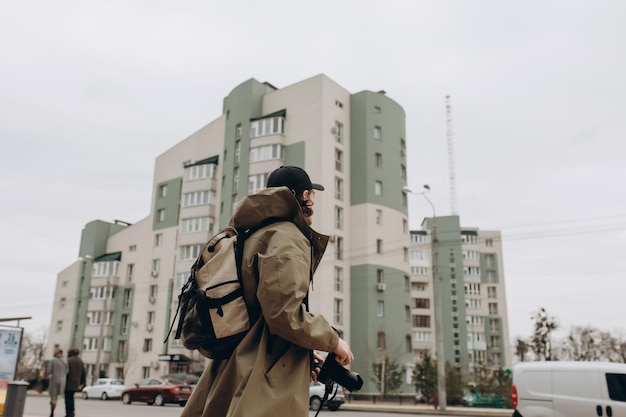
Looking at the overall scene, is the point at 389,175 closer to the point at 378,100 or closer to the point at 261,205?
the point at 378,100

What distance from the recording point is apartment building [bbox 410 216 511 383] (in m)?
91.9

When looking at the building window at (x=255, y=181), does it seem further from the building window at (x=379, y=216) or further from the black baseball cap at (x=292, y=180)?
the black baseball cap at (x=292, y=180)

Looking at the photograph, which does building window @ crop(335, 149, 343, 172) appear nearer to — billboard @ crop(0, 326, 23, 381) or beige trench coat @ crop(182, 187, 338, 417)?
billboard @ crop(0, 326, 23, 381)

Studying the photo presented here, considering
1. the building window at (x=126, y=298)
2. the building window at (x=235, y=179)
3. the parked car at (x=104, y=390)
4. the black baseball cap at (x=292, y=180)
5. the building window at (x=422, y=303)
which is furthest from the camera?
the building window at (x=422, y=303)

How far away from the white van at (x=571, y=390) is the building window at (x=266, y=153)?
40302mm

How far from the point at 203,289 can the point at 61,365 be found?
12.6 m

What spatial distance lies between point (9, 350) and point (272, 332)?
9.06 m

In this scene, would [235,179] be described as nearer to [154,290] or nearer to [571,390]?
[154,290]

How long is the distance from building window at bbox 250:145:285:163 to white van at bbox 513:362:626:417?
1587 inches

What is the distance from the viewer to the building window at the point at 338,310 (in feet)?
154

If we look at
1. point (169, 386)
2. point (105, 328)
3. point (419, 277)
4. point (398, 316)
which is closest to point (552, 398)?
point (169, 386)

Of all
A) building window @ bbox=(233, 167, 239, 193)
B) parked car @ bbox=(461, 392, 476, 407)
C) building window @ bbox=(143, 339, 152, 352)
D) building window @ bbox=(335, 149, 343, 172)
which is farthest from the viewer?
building window @ bbox=(143, 339, 152, 352)

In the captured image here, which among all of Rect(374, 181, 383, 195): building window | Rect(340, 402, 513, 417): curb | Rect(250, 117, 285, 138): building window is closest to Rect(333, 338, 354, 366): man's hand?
Rect(340, 402, 513, 417): curb

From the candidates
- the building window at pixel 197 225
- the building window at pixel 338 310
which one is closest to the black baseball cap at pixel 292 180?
the building window at pixel 338 310
